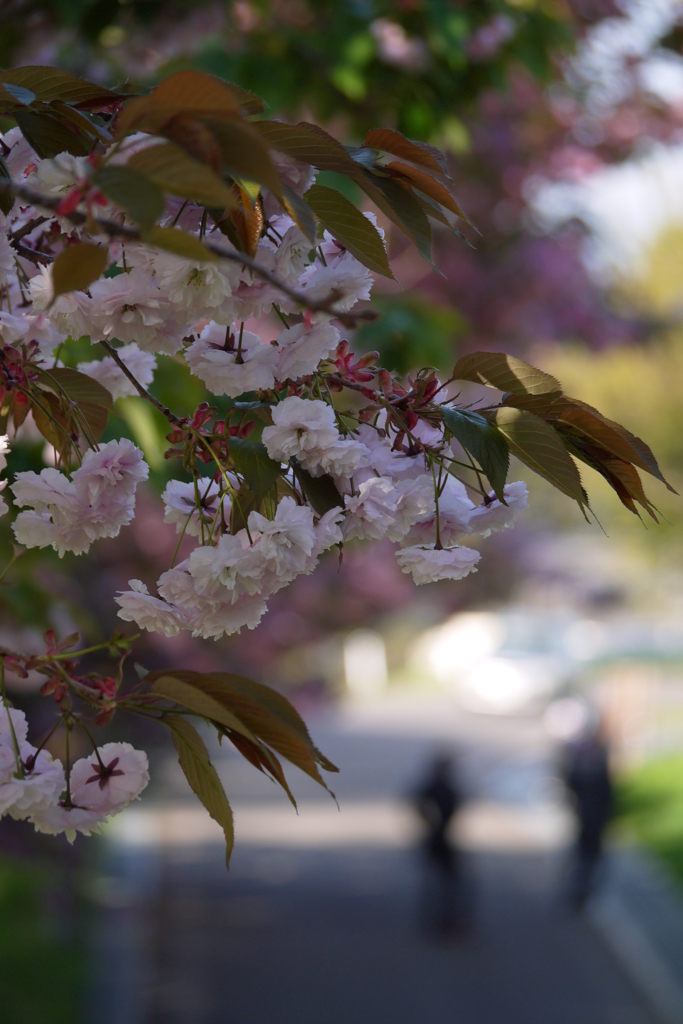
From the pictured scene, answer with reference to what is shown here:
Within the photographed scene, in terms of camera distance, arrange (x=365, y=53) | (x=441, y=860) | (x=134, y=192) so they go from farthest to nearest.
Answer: (x=441, y=860), (x=365, y=53), (x=134, y=192)

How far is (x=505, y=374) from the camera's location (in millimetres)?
952

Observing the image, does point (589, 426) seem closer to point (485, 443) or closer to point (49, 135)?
point (485, 443)

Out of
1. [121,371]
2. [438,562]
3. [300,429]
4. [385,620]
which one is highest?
[300,429]

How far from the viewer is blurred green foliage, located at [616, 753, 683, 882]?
9555 mm

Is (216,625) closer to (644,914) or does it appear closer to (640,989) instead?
(640,989)

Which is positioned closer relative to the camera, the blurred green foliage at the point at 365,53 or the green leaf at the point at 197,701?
the green leaf at the point at 197,701

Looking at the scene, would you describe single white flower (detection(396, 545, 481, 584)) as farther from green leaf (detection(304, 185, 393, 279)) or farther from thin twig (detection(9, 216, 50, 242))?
thin twig (detection(9, 216, 50, 242))

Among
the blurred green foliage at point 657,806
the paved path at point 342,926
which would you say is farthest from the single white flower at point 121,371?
the blurred green foliage at point 657,806

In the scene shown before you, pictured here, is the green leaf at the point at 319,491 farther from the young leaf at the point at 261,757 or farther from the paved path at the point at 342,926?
the paved path at the point at 342,926

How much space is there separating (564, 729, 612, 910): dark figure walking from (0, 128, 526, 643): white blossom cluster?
8280 mm

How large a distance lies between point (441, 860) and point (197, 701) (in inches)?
326

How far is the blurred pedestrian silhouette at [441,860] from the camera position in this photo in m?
8.34

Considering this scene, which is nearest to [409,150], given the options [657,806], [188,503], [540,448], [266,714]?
[540,448]

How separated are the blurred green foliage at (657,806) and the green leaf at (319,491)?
27.2 ft
